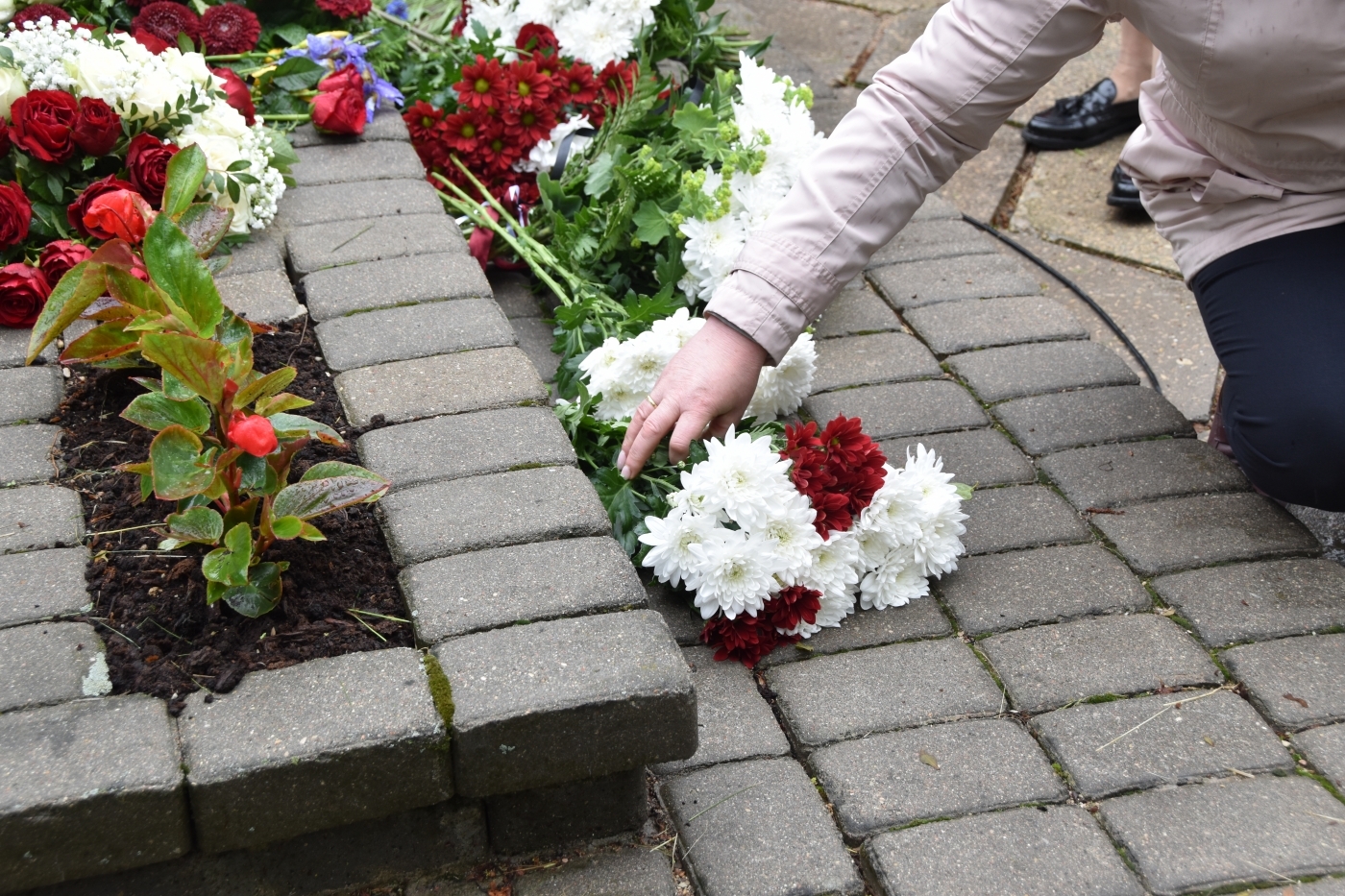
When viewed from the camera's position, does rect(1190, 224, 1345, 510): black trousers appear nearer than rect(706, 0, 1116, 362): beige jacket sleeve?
No

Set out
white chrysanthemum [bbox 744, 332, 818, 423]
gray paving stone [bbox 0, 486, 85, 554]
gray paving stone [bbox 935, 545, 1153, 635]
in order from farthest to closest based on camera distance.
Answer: white chrysanthemum [bbox 744, 332, 818, 423] → gray paving stone [bbox 935, 545, 1153, 635] → gray paving stone [bbox 0, 486, 85, 554]

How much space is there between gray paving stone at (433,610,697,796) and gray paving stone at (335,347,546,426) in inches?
18.9

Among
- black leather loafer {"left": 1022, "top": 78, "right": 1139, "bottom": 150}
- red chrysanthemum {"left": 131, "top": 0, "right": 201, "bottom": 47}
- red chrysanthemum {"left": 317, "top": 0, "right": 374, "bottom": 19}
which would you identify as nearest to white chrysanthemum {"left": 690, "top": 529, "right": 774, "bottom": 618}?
red chrysanthemum {"left": 131, "top": 0, "right": 201, "bottom": 47}

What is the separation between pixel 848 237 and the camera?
6.06 feet

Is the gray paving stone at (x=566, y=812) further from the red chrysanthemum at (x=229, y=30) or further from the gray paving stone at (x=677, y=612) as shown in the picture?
the red chrysanthemum at (x=229, y=30)

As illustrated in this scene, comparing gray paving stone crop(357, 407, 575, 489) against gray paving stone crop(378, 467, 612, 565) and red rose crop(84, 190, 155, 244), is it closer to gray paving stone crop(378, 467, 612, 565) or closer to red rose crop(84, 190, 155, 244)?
gray paving stone crop(378, 467, 612, 565)

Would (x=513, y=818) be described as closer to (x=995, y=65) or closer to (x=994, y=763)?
(x=994, y=763)

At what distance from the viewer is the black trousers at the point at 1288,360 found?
196 centimetres

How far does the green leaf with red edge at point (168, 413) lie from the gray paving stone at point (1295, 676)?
1.46m

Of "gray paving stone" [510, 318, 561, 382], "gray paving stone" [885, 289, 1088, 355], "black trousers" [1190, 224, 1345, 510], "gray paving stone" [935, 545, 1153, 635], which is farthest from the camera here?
"gray paving stone" [885, 289, 1088, 355]

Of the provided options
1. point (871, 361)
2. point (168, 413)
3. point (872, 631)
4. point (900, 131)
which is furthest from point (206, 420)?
point (871, 361)

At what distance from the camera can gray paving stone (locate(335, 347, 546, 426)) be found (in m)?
1.79

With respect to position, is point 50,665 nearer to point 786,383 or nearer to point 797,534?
point 797,534

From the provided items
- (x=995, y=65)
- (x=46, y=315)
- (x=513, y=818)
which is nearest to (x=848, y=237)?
(x=995, y=65)
